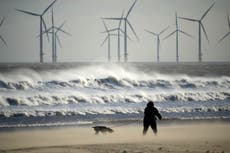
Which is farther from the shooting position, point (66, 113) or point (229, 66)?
point (229, 66)

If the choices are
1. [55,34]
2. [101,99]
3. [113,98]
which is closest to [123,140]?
[101,99]

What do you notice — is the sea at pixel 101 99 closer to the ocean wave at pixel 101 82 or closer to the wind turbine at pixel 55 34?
the ocean wave at pixel 101 82

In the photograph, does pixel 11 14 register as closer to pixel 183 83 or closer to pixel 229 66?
pixel 183 83

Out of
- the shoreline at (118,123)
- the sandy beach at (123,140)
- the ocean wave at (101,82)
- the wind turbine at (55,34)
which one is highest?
the wind turbine at (55,34)

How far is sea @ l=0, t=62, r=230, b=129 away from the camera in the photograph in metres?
9.43

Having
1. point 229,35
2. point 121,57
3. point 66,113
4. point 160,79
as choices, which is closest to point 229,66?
point 121,57

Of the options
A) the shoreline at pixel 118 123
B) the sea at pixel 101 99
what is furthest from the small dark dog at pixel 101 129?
the sea at pixel 101 99

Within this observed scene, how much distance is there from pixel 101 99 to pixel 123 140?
680 cm

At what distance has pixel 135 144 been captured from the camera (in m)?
6.11

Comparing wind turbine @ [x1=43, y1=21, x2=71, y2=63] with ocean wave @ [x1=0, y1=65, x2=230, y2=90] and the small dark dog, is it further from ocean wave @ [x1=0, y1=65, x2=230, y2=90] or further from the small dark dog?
the small dark dog

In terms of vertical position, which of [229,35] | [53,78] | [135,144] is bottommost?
[135,144]

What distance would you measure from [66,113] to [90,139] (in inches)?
135

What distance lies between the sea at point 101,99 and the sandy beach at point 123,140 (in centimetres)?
91

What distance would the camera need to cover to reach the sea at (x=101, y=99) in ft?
30.9
